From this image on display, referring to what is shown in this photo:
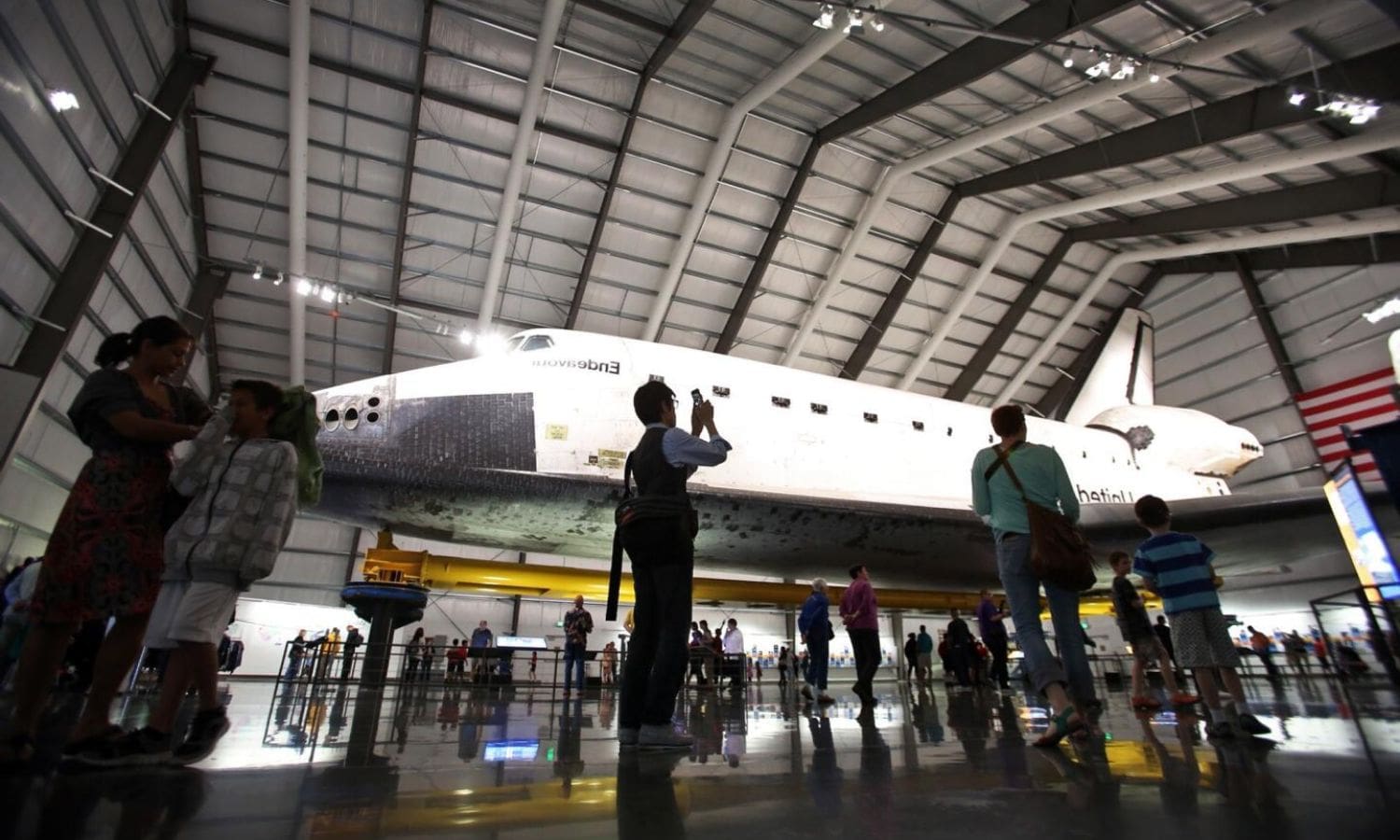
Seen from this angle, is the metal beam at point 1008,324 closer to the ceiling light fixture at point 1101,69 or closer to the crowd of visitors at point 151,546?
the ceiling light fixture at point 1101,69

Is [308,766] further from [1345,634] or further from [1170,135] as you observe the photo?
[1170,135]

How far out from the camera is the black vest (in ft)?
8.64

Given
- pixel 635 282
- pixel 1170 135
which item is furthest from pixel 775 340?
pixel 1170 135

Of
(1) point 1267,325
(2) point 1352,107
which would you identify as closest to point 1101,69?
(2) point 1352,107

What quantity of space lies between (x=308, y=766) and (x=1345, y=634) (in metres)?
7.94

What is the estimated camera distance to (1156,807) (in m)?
1.36

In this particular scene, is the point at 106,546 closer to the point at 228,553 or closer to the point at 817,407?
the point at 228,553

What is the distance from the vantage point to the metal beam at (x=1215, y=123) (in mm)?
10773

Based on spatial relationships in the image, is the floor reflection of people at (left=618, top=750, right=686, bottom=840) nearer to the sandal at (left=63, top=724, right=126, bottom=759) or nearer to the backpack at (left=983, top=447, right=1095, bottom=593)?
the sandal at (left=63, top=724, right=126, bottom=759)

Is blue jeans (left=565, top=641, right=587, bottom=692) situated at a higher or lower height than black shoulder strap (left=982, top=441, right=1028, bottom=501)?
lower

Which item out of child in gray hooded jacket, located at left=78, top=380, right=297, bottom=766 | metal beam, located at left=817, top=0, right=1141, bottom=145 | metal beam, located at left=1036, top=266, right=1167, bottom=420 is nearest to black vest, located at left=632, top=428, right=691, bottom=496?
child in gray hooded jacket, located at left=78, top=380, right=297, bottom=766

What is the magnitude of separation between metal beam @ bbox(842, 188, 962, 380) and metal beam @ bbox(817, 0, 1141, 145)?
459 centimetres

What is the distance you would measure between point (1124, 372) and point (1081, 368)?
11.5 metres

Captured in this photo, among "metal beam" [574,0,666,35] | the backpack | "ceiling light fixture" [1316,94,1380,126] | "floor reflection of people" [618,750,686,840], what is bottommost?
"floor reflection of people" [618,750,686,840]
